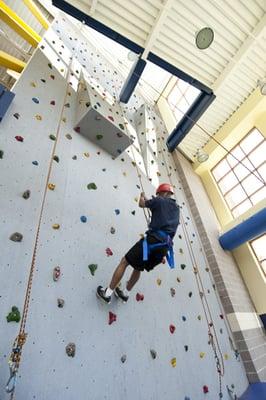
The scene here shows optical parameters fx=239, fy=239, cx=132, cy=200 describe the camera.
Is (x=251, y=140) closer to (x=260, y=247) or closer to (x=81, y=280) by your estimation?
(x=260, y=247)

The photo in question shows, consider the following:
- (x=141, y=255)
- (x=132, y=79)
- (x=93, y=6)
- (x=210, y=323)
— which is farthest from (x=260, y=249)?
(x=93, y=6)

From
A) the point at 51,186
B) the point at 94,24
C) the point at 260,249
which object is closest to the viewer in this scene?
the point at 51,186

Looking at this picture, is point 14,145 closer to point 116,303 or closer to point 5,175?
point 5,175

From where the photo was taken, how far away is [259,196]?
4.29 meters

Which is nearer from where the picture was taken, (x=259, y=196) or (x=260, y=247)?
(x=260, y=247)

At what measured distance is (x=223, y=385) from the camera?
2.39m

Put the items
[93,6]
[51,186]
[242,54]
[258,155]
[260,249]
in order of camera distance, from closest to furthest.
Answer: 1. [51,186]
2. [93,6]
3. [242,54]
4. [260,249]
5. [258,155]

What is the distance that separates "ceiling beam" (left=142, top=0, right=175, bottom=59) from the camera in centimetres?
338

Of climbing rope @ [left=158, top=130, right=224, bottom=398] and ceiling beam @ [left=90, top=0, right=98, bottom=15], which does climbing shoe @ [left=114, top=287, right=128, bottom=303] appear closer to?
climbing rope @ [left=158, top=130, right=224, bottom=398]

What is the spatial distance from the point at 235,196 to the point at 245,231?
3.83 feet

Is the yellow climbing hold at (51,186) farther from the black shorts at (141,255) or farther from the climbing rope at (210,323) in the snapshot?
the climbing rope at (210,323)

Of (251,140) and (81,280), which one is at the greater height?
(251,140)

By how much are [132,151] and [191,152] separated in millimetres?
2317

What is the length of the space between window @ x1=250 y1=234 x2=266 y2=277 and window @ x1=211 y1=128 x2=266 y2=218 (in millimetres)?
603
